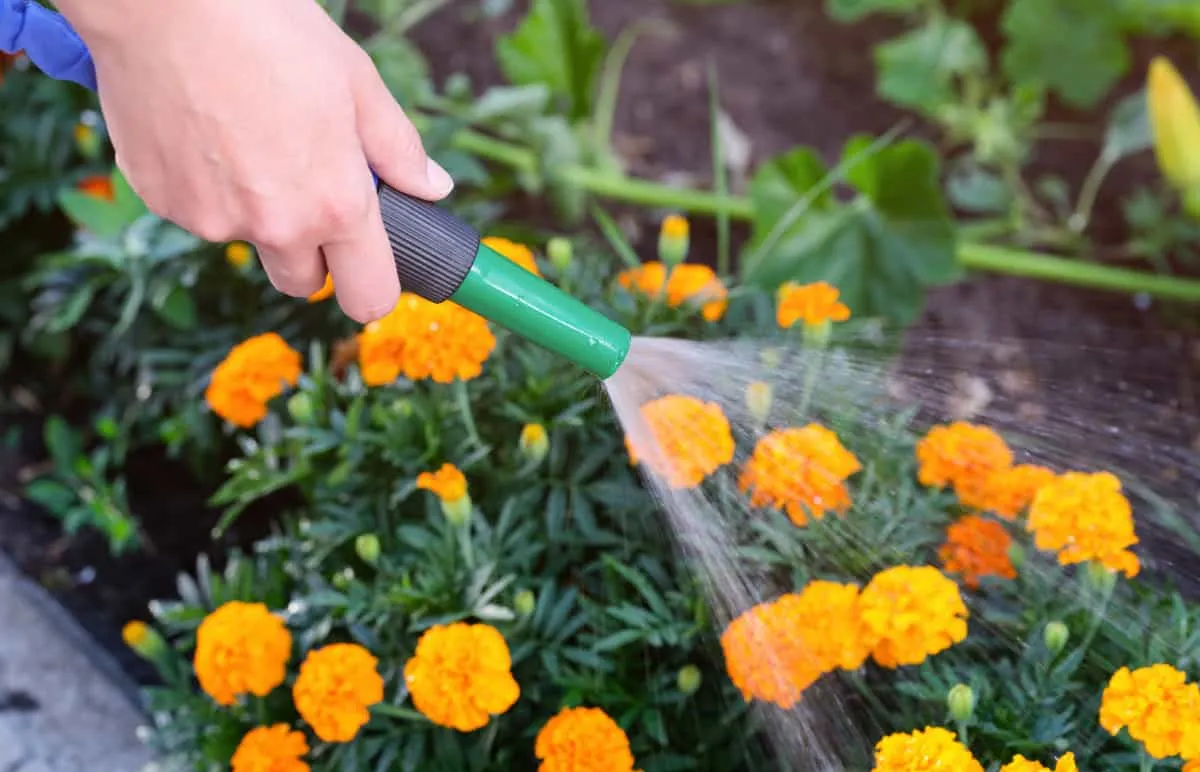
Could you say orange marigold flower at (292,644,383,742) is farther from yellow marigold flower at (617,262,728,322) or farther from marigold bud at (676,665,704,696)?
yellow marigold flower at (617,262,728,322)

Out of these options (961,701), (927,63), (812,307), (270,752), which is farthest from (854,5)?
(270,752)

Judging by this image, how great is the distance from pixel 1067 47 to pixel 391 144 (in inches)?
75.6

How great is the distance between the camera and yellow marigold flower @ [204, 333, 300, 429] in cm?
157

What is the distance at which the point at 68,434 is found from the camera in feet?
6.77

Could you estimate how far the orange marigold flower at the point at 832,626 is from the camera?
121 centimetres

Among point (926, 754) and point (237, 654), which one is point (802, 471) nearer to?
point (926, 754)

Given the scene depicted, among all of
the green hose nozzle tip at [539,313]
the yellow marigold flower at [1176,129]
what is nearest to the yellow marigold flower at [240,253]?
the green hose nozzle tip at [539,313]

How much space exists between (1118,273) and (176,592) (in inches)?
65.4

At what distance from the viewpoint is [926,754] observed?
1074 mm

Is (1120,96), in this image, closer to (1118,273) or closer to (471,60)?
(1118,273)

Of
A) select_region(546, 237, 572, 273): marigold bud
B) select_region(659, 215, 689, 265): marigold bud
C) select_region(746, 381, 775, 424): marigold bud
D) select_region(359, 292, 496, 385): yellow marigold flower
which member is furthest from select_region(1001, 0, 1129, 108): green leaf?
select_region(359, 292, 496, 385): yellow marigold flower

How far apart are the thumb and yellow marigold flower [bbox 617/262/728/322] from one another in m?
0.57

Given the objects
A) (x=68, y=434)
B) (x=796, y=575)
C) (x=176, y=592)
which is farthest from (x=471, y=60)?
(x=796, y=575)

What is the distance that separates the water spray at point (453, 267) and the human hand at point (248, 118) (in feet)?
0.21
